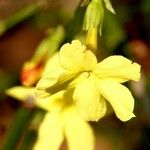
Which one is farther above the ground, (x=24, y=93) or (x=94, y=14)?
(x=94, y=14)

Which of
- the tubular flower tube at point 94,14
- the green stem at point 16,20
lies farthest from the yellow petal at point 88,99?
the green stem at point 16,20

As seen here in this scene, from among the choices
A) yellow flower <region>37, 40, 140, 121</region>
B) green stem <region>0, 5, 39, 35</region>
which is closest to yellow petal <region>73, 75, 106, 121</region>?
yellow flower <region>37, 40, 140, 121</region>

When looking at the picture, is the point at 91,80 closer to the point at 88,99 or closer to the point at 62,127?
the point at 88,99

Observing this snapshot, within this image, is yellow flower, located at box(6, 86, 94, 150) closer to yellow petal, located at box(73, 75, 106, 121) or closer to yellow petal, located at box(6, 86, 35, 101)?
yellow petal, located at box(6, 86, 35, 101)

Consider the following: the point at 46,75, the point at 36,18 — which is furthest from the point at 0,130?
the point at 46,75

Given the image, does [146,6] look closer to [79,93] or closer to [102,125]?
[102,125]

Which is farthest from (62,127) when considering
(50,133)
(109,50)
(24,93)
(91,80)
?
(109,50)
